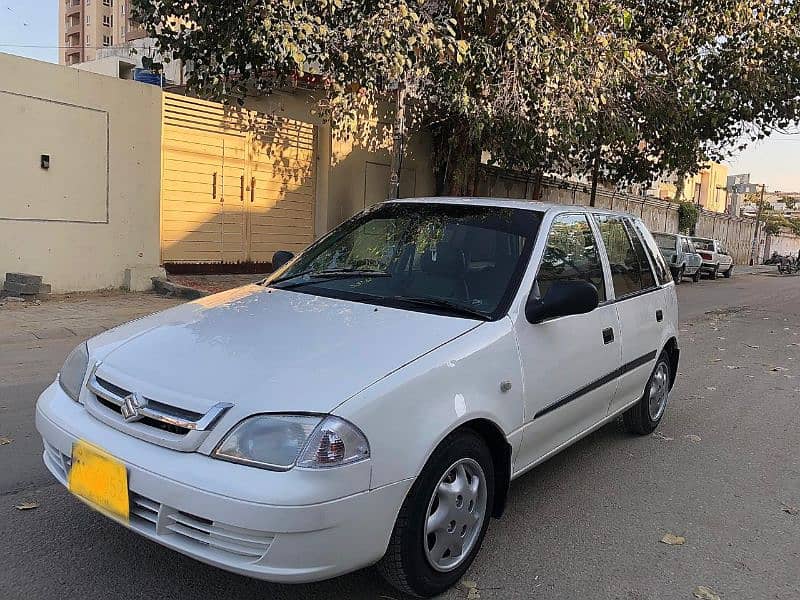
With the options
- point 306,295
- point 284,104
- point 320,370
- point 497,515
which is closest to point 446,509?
point 497,515

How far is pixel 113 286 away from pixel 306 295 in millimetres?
8395

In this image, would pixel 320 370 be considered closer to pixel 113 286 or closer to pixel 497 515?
pixel 497 515

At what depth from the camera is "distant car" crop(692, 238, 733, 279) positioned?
27.0 metres

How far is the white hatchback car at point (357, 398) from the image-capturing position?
2.39m

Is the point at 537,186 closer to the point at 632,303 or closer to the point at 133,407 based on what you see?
the point at 632,303

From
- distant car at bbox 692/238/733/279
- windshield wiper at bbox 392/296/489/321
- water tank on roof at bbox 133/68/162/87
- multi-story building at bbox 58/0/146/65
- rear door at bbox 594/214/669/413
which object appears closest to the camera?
windshield wiper at bbox 392/296/489/321

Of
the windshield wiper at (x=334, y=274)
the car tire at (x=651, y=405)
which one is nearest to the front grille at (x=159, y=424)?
the windshield wiper at (x=334, y=274)

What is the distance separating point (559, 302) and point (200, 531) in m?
1.92

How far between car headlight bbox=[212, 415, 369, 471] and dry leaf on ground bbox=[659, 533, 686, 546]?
6.58 ft

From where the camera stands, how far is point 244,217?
1324 centimetres

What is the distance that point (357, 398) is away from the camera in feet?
8.18

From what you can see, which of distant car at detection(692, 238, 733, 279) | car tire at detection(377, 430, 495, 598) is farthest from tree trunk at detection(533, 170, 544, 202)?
car tire at detection(377, 430, 495, 598)

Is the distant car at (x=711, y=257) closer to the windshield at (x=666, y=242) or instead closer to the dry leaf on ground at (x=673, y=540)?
the windshield at (x=666, y=242)

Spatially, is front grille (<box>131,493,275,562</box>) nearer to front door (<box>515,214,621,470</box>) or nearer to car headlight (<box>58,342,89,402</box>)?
car headlight (<box>58,342,89,402</box>)
